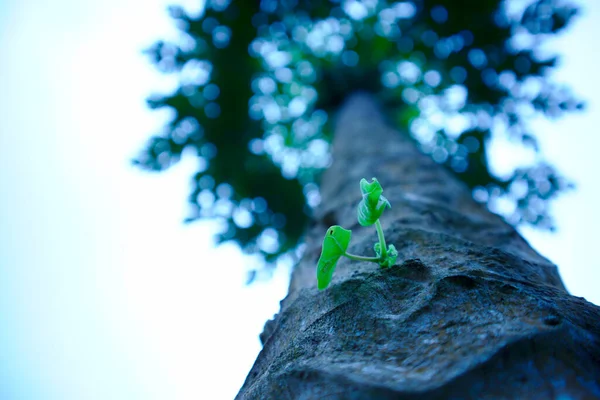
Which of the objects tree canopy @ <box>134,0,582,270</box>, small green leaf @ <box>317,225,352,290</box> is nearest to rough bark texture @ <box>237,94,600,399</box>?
small green leaf @ <box>317,225,352,290</box>

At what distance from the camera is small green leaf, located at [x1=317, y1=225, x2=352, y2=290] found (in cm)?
84

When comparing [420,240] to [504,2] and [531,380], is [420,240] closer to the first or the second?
[531,380]

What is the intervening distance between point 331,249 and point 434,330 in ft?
0.85

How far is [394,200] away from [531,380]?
0.98 meters

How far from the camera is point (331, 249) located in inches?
33.5

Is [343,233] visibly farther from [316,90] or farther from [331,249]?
[316,90]

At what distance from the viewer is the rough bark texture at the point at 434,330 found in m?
0.62

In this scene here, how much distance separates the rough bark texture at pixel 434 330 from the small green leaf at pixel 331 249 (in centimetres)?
10

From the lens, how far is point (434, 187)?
1.76 m

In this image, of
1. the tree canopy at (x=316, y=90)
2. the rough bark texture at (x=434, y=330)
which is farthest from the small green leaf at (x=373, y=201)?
the tree canopy at (x=316, y=90)

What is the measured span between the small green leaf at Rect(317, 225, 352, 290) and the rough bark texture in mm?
104

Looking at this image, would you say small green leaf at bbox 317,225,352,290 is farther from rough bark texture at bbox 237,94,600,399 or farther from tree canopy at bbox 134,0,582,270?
tree canopy at bbox 134,0,582,270

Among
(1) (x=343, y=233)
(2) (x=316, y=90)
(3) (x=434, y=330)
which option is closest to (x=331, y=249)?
(1) (x=343, y=233)

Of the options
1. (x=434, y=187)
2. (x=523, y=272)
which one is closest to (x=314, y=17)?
(x=434, y=187)
